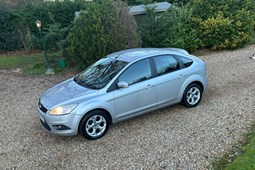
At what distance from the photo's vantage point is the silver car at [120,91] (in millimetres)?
4898

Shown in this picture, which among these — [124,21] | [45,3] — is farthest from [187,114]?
[45,3]

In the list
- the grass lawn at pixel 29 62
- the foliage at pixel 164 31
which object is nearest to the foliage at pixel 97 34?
the foliage at pixel 164 31

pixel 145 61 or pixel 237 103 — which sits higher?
pixel 145 61

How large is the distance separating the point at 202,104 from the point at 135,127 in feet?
6.10

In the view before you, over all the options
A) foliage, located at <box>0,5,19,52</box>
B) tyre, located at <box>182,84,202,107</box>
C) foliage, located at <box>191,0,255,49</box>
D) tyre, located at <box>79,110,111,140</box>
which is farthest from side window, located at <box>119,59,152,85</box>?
foliage, located at <box>0,5,19,52</box>

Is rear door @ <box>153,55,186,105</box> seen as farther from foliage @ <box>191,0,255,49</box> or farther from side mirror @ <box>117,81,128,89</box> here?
foliage @ <box>191,0,255,49</box>

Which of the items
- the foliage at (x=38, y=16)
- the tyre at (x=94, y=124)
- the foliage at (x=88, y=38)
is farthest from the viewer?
the foliage at (x=38, y=16)

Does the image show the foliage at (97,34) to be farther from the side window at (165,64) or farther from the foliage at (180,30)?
the side window at (165,64)

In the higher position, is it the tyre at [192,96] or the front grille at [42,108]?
the front grille at [42,108]

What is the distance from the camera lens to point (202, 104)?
6320mm

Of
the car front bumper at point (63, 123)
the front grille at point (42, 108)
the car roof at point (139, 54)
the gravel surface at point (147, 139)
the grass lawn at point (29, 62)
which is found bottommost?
the grass lawn at point (29, 62)

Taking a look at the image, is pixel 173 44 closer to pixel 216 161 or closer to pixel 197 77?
pixel 197 77

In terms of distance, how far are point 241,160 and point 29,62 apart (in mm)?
10543

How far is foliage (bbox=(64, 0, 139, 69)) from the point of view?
909 centimetres
